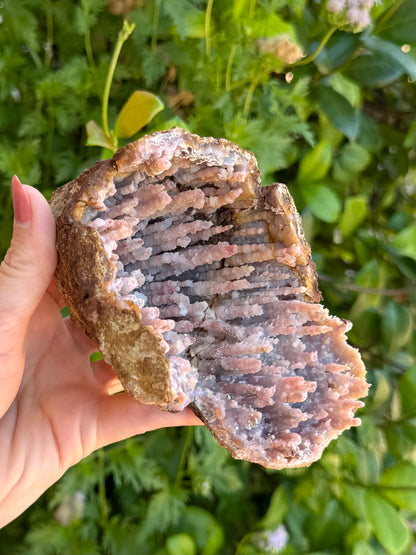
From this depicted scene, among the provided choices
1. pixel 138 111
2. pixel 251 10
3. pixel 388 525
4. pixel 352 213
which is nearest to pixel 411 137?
pixel 352 213

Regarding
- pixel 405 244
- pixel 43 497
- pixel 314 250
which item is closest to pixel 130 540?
pixel 43 497

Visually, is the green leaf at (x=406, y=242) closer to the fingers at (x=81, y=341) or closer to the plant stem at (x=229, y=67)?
the plant stem at (x=229, y=67)

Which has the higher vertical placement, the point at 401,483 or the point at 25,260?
the point at 25,260

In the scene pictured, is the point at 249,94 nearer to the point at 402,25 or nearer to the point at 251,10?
the point at 251,10

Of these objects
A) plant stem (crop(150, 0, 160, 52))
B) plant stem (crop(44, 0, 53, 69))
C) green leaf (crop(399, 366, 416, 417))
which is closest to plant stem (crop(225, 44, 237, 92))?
plant stem (crop(150, 0, 160, 52))

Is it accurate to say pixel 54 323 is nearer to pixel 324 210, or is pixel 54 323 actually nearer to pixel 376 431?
pixel 324 210

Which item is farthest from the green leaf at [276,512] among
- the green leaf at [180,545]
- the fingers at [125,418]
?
the fingers at [125,418]

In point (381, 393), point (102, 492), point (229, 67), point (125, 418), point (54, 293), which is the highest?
point (229, 67)
